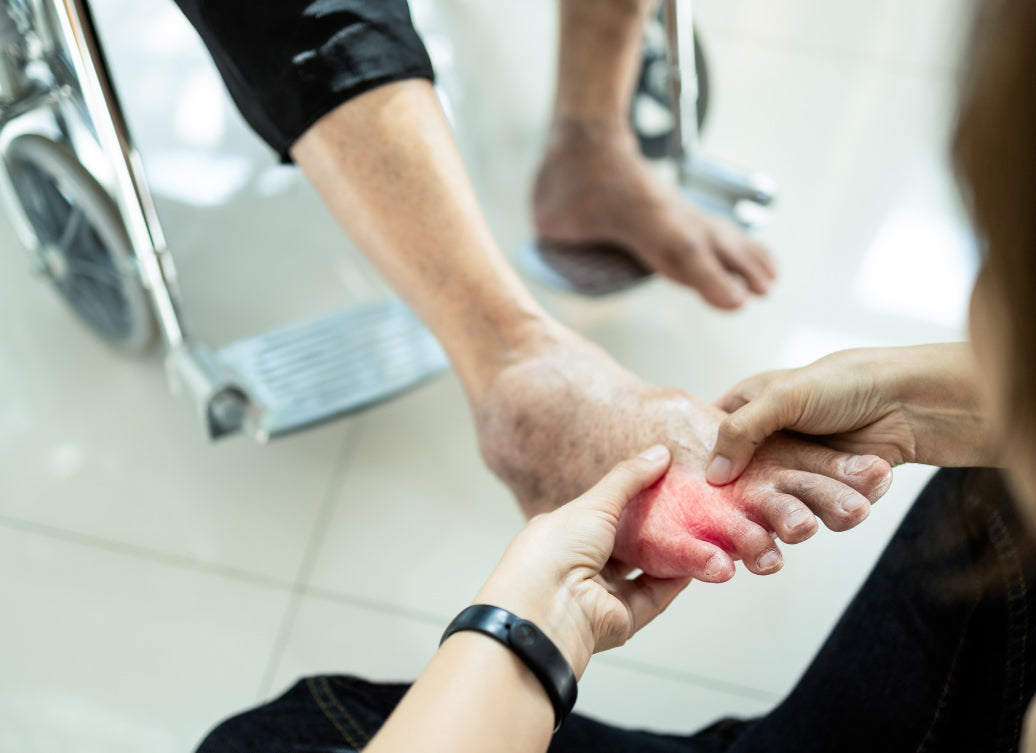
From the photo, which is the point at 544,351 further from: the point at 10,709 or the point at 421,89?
the point at 10,709

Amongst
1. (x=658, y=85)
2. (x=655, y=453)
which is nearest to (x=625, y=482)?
(x=655, y=453)

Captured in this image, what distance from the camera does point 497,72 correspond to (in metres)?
1.69

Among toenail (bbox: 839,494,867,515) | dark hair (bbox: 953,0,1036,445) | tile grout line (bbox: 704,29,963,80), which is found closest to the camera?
dark hair (bbox: 953,0,1036,445)

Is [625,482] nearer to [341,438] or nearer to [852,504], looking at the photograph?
[852,504]

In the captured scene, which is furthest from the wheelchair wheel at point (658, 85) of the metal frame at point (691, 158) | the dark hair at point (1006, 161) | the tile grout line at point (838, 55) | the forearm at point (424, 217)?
the dark hair at point (1006, 161)

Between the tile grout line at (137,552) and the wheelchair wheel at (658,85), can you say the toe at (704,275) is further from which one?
the tile grout line at (137,552)

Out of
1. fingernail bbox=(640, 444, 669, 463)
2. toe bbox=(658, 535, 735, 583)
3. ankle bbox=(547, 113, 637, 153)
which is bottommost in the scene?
toe bbox=(658, 535, 735, 583)

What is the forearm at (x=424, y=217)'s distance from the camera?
0.93 metres

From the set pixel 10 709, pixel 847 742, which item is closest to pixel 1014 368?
pixel 847 742

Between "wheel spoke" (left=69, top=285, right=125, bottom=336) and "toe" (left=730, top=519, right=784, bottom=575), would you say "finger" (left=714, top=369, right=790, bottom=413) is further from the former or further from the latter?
"wheel spoke" (left=69, top=285, right=125, bottom=336)

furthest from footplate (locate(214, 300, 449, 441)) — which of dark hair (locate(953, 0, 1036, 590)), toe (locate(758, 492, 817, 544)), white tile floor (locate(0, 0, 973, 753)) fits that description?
dark hair (locate(953, 0, 1036, 590))

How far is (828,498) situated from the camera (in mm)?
772

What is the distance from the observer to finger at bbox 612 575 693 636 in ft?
2.79

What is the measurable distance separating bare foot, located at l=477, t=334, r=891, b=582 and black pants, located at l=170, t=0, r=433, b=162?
33cm
